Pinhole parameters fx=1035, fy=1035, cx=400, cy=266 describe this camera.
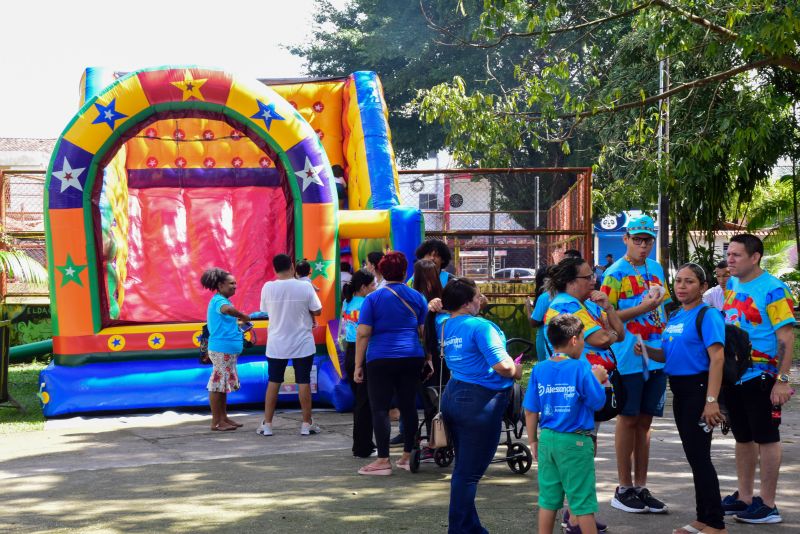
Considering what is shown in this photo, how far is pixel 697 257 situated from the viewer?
18172 mm

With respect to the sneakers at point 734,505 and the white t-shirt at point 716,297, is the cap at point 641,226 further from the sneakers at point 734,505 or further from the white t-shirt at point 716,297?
the white t-shirt at point 716,297

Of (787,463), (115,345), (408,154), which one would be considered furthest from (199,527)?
(408,154)

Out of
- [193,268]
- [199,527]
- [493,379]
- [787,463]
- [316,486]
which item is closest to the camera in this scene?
[493,379]

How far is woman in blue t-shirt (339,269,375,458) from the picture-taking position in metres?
7.91

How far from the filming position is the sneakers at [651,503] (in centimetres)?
601

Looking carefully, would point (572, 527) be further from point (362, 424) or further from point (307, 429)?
point (307, 429)

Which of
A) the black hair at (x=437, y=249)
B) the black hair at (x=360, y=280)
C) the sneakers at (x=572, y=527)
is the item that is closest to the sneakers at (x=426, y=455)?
the black hair at (x=437, y=249)

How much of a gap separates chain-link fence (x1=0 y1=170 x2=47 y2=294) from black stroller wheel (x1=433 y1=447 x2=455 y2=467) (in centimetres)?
762

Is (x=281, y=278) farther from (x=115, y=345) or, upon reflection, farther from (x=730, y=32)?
(x=730, y=32)

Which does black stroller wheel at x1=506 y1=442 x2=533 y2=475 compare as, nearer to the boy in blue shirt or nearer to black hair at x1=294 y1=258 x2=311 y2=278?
the boy in blue shirt

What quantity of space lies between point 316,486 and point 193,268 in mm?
7359

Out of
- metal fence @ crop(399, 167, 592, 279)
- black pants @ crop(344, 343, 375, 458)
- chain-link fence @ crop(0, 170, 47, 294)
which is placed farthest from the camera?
chain-link fence @ crop(0, 170, 47, 294)

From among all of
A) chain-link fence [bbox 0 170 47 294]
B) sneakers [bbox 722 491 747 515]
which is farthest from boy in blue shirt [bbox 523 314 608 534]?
chain-link fence [bbox 0 170 47 294]

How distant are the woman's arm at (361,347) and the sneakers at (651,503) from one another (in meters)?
2.16
